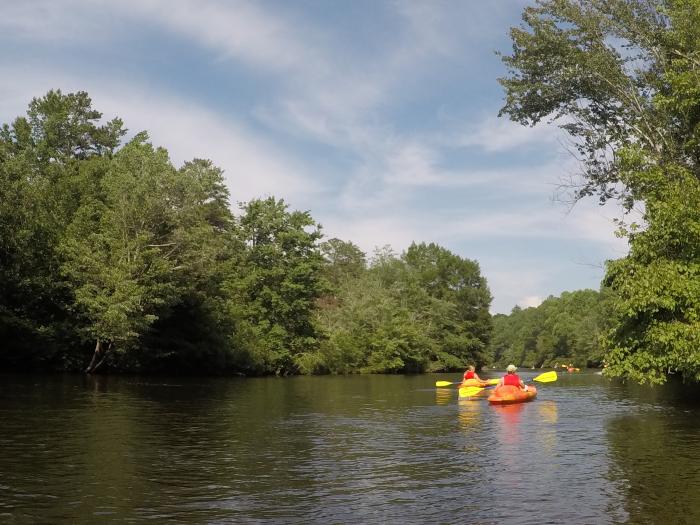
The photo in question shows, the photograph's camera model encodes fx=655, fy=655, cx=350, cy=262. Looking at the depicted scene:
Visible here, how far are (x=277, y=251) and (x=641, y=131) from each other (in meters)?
38.3

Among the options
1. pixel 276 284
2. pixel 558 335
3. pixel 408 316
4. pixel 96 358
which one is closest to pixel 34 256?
pixel 96 358

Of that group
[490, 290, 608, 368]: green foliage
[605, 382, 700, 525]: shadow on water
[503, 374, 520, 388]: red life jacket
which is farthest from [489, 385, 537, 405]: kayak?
[490, 290, 608, 368]: green foliage

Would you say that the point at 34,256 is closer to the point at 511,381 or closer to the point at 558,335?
the point at 511,381

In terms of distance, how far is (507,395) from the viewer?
2503cm

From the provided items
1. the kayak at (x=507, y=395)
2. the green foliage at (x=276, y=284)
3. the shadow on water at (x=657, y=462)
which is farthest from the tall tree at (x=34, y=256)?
the shadow on water at (x=657, y=462)

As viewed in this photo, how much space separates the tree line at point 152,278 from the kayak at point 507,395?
65.4ft

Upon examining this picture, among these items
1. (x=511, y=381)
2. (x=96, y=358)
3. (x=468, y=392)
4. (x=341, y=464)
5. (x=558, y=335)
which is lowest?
(x=341, y=464)

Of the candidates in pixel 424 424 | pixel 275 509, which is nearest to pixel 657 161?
pixel 424 424

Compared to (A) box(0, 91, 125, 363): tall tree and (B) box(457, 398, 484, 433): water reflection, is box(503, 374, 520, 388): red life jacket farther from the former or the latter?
(A) box(0, 91, 125, 363): tall tree

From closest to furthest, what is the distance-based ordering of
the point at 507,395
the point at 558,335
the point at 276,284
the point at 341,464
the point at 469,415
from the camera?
the point at 341,464 < the point at 469,415 < the point at 507,395 < the point at 276,284 < the point at 558,335

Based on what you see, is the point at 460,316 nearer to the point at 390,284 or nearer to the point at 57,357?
the point at 390,284

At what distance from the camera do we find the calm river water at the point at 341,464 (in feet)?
28.9

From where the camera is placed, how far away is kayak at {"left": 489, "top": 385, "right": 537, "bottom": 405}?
2477 cm

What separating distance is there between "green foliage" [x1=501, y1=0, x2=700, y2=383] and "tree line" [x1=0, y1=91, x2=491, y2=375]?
21868mm
